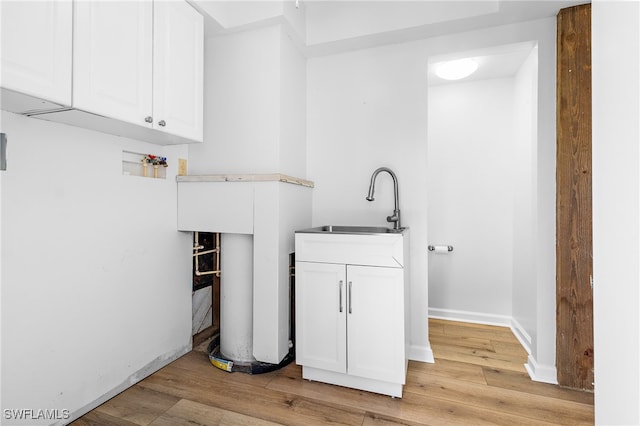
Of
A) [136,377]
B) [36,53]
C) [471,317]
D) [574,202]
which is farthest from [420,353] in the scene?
[36,53]

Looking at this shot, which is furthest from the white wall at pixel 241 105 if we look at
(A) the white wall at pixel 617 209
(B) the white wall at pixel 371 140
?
(A) the white wall at pixel 617 209

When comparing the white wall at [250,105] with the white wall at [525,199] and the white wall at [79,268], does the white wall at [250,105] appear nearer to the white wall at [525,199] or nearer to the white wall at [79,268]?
the white wall at [79,268]

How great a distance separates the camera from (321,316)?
1971mm

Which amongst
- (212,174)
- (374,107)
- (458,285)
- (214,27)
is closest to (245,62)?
(214,27)

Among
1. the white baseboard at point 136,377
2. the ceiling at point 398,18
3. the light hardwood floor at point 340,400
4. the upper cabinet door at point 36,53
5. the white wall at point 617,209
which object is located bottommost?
the light hardwood floor at point 340,400

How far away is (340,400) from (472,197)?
2204 millimetres

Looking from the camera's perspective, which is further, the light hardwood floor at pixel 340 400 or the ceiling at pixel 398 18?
the ceiling at pixel 398 18

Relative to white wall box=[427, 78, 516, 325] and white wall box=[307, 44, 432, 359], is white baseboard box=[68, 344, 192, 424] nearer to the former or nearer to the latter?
white wall box=[307, 44, 432, 359]

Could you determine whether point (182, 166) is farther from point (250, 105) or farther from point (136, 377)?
point (136, 377)

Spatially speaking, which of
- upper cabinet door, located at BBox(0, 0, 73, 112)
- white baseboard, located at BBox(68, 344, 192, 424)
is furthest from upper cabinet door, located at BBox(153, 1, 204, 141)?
white baseboard, located at BBox(68, 344, 192, 424)

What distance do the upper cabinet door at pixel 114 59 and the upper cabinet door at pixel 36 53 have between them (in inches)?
1.7

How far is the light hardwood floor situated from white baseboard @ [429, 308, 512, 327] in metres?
0.72

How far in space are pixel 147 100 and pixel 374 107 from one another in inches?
61.1

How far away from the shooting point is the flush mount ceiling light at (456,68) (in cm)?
262
